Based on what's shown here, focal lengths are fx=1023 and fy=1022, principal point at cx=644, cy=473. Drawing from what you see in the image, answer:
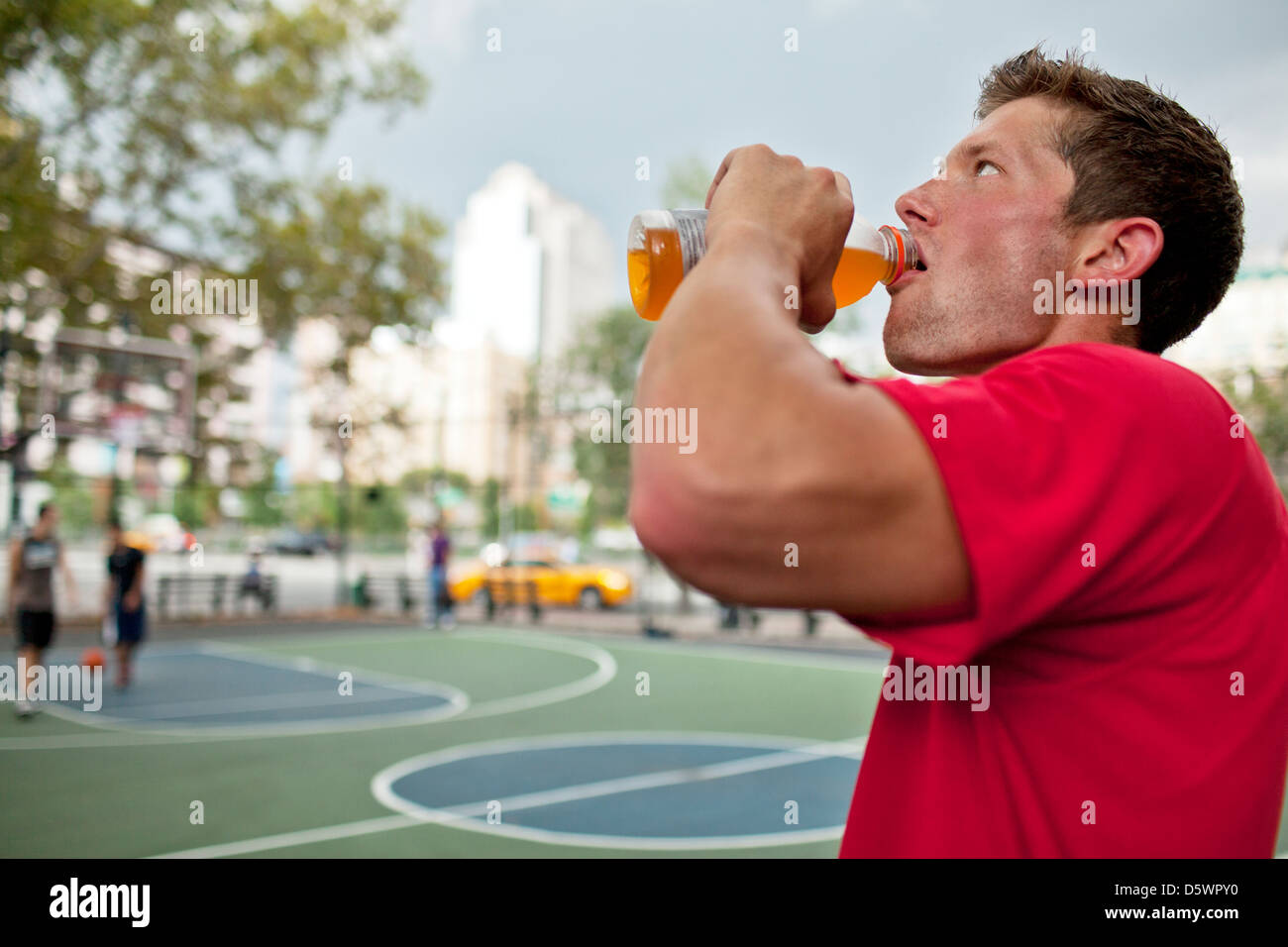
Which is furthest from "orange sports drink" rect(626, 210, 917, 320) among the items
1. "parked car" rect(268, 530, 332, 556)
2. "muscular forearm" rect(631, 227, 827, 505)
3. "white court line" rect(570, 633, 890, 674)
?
"parked car" rect(268, 530, 332, 556)

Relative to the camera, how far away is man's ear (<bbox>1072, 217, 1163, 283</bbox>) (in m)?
1.16

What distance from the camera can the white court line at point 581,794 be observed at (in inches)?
261

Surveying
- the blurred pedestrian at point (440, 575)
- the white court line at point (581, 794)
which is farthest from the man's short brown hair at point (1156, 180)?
the blurred pedestrian at point (440, 575)

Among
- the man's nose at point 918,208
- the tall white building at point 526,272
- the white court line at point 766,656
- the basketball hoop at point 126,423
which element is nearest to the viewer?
the man's nose at point 918,208

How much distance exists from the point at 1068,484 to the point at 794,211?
0.39 meters

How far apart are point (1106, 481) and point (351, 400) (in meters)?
25.6

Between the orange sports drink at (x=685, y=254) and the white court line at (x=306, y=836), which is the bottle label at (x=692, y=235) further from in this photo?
the white court line at (x=306, y=836)

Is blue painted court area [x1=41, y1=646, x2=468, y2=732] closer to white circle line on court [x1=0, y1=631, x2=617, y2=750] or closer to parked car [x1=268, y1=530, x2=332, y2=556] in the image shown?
white circle line on court [x1=0, y1=631, x2=617, y2=750]

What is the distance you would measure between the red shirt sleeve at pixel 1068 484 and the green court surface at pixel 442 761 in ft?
19.1

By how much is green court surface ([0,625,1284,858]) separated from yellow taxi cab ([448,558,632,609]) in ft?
25.2
